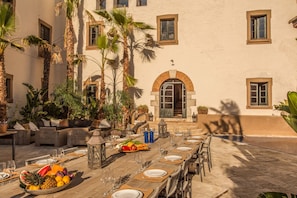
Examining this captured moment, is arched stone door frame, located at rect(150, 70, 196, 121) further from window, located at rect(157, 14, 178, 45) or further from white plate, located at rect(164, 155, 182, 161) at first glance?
white plate, located at rect(164, 155, 182, 161)

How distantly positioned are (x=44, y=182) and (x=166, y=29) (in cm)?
1370

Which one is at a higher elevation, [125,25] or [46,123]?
[125,25]

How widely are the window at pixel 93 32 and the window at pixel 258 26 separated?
9.11 metres

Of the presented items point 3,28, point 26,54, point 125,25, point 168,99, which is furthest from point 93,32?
point 3,28

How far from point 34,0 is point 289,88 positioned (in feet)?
49.5

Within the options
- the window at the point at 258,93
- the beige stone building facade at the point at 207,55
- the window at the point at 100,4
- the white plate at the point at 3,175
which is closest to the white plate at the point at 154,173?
the white plate at the point at 3,175

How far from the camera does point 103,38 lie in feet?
43.0

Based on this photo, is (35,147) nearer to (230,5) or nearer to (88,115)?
(88,115)

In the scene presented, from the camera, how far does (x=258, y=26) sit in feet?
46.8

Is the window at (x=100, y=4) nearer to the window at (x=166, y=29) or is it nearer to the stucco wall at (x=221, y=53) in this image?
the stucco wall at (x=221, y=53)

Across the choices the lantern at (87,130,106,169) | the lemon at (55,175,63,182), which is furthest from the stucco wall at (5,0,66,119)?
the lemon at (55,175,63,182)

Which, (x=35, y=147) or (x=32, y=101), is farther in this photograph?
(x=32, y=101)

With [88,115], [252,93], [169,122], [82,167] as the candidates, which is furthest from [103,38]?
[82,167]

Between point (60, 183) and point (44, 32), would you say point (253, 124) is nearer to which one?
point (60, 183)
